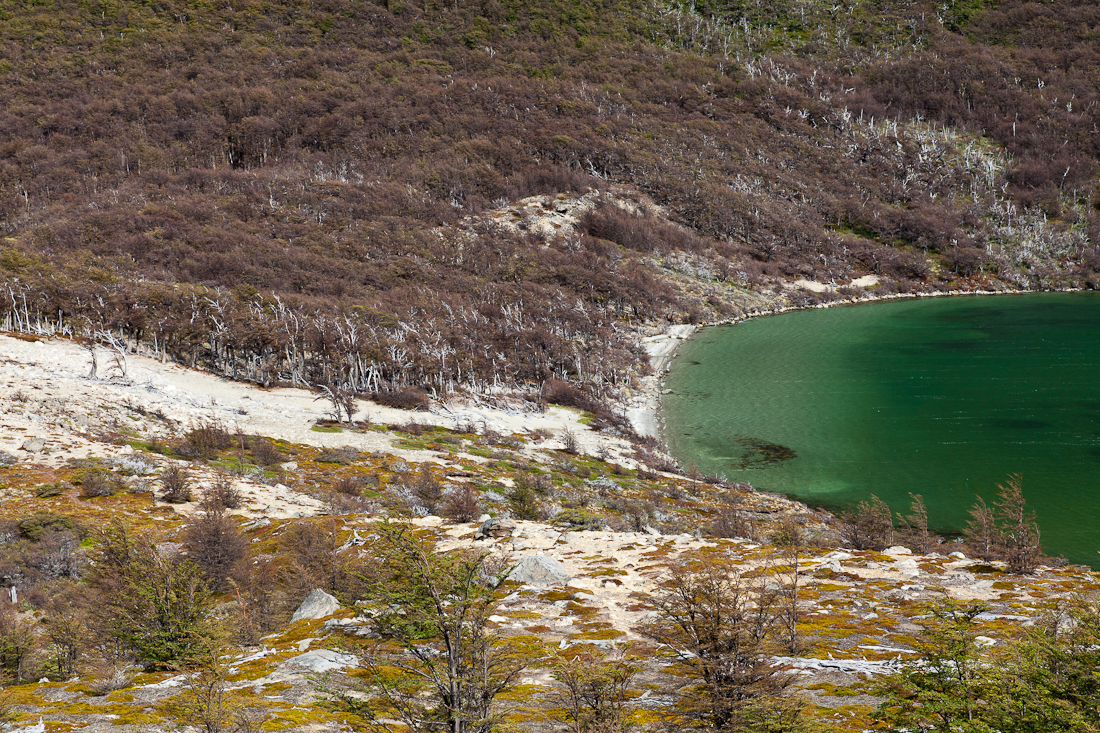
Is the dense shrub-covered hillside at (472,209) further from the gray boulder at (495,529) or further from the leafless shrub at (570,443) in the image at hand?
the gray boulder at (495,529)

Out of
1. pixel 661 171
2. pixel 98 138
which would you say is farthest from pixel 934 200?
pixel 98 138

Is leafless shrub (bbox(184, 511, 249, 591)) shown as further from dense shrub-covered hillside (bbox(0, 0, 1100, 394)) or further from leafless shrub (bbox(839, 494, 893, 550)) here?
dense shrub-covered hillside (bbox(0, 0, 1100, 394))

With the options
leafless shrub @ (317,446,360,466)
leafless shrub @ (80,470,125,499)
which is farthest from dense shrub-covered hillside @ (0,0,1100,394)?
leafless shrub @ (80,470,125,499)

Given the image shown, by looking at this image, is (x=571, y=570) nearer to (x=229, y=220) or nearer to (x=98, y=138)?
(x=229, y=220)

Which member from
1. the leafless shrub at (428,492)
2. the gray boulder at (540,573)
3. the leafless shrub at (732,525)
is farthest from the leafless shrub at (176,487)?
the leafless shrub at (732,525)

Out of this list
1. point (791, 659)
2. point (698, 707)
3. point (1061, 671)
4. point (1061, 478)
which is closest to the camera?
point (1061, 671)

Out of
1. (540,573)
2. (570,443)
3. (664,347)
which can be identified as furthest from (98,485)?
(664,347)

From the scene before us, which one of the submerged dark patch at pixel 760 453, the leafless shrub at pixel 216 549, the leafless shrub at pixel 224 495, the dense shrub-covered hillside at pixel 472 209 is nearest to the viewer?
the leafless shrub at pixel 216 549
